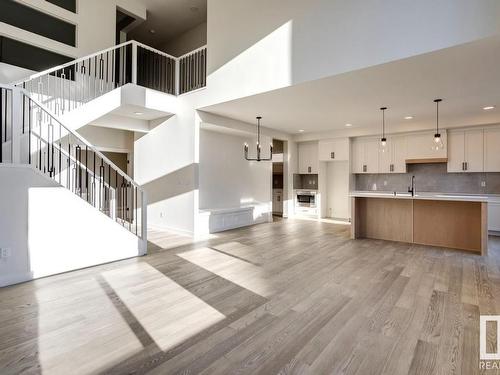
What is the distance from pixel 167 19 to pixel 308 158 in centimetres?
611

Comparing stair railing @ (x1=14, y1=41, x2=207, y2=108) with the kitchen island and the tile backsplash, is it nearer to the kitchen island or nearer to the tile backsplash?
the kitchen island

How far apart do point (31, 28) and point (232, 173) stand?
18.1 feet

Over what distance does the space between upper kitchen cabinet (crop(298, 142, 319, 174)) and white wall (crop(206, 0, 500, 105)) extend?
4652mm

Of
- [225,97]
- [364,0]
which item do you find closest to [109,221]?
[225,97]

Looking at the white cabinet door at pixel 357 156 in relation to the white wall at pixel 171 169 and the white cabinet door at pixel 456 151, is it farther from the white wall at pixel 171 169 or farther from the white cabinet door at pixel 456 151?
the white wall at pixel 171 169

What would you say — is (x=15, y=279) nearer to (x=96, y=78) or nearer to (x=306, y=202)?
(x=96, y=78)

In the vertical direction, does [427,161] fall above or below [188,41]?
below

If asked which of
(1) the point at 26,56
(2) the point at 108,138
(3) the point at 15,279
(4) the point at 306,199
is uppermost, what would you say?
(1) the point at 26,56

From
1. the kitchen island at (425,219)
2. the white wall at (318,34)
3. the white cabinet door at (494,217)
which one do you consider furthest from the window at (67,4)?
the white cabinet door at (494,217)

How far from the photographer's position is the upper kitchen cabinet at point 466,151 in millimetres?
6684

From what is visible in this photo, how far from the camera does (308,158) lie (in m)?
9.38

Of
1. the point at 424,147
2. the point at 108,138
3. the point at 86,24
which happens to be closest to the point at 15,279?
the point at 108,138

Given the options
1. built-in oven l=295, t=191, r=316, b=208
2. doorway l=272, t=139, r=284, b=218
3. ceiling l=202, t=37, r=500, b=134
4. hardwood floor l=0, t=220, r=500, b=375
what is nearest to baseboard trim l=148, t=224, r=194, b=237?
hardwood floor l=0, t=220, r=500, b=375

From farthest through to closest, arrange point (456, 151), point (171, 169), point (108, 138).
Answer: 1. point (108, 138)
2. point (456, 151)
3. point (171, 169)
